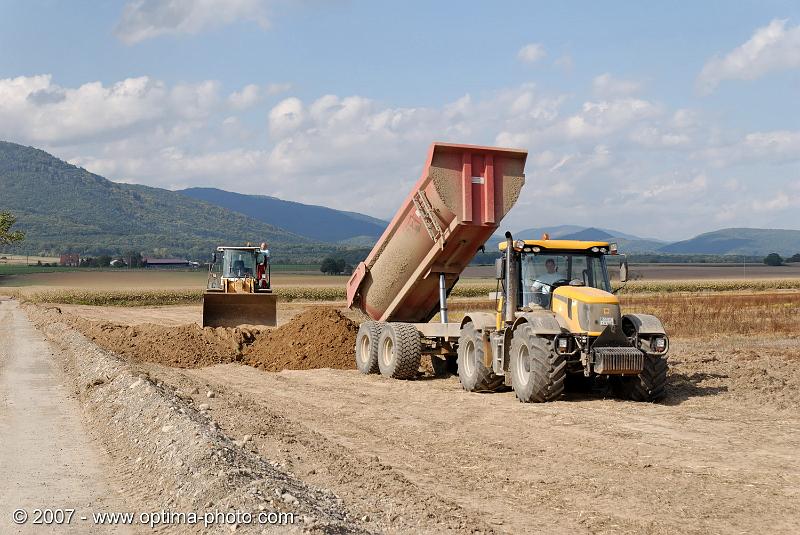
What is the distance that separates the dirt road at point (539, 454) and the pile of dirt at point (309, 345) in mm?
3385

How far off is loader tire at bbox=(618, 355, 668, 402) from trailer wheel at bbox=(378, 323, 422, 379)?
13.7 ft

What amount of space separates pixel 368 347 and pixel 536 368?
537 cm

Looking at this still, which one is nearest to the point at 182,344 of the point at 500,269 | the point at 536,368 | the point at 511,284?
the point at 500,269

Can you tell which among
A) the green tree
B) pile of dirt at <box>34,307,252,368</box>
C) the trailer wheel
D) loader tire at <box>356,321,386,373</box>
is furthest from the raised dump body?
the green tree

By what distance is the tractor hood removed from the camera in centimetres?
1217

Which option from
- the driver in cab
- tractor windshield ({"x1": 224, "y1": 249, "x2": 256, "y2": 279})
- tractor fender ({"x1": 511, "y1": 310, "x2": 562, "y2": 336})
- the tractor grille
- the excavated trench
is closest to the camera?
the tractor grille

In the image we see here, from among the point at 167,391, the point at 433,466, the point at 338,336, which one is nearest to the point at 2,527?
the point at 433,466

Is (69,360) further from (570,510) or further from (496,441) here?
(570,510)

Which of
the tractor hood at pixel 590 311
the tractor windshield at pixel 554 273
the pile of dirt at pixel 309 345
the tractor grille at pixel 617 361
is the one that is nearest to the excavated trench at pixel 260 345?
the pile of dirt at pixel 309 345

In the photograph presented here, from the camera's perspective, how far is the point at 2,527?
21.0ft

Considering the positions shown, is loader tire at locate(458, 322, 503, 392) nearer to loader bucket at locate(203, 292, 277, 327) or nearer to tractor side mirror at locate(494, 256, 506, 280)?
tractor side mirror at locate(494, 256, 506, 280)

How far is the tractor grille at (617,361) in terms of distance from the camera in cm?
1201

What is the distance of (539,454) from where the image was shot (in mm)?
9305

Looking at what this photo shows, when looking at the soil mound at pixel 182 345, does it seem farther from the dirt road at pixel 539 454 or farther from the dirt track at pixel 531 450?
the dirt road at pixel 539 454
